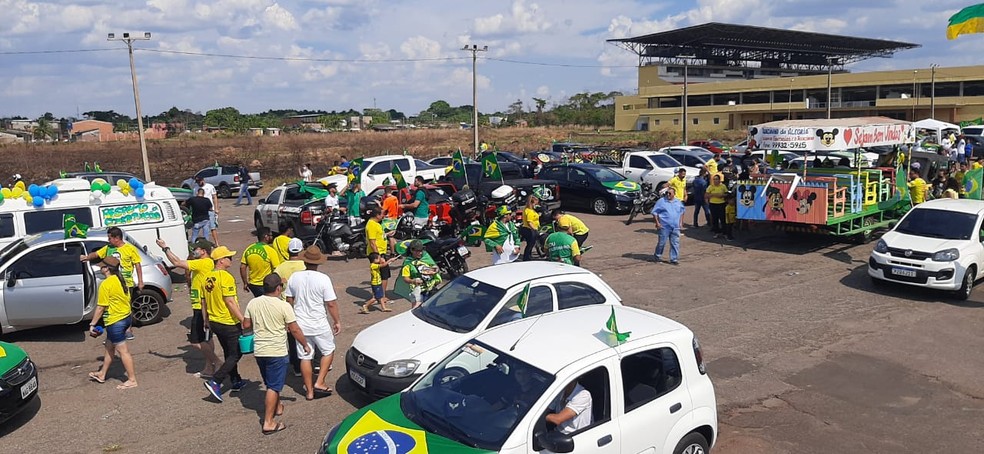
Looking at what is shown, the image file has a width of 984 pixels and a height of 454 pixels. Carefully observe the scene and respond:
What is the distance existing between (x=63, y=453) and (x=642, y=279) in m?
9.68

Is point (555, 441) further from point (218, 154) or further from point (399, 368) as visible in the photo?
point (218, 154)

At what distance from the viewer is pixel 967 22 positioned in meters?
16.0

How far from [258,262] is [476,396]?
5367 millimetres

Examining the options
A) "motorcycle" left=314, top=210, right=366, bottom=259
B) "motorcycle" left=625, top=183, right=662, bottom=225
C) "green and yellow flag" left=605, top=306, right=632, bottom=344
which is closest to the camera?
"green and yellow flag" left=605, top=306, right=632, bottom=344

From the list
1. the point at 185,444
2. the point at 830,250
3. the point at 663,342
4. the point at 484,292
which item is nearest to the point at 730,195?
the point at 830,250

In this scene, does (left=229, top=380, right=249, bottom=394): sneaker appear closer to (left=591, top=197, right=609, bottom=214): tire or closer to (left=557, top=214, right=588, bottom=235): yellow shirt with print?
(left=557, top=214, right=588, bottom=235): yellow shirt with print

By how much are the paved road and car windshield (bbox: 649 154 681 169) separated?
29.2 ft

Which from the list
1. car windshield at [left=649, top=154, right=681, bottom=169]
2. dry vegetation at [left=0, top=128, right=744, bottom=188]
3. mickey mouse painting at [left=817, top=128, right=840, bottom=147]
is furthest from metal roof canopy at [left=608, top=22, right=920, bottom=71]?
mickey mouse painting at [left=817, top=128, right=840, bottom=147]

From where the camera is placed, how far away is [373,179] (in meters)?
22.6

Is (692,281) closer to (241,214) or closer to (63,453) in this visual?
(63,453)

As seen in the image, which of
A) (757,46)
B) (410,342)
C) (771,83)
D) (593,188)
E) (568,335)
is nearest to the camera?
(568,335)

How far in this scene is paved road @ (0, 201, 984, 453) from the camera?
6895 mm

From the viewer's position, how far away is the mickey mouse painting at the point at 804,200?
14.4 m

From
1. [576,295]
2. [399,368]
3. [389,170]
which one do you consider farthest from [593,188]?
[399,368]
